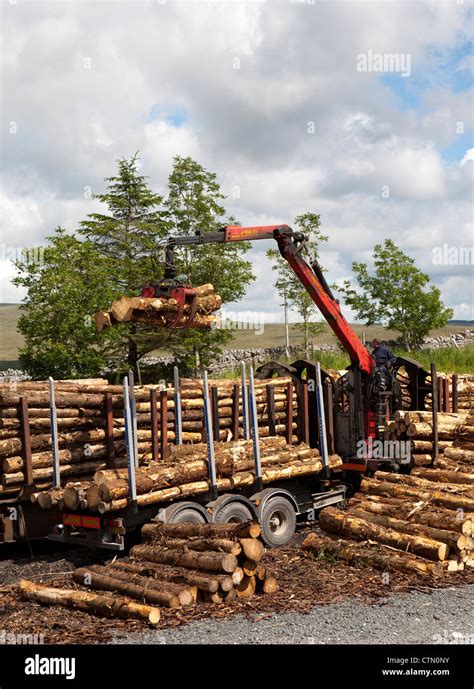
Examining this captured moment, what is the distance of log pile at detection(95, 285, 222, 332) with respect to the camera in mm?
11570

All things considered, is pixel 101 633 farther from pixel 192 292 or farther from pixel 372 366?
pixel 372 366

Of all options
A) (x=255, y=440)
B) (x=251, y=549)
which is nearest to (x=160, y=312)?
(x=255, y=440)

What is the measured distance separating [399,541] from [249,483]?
2.80 m

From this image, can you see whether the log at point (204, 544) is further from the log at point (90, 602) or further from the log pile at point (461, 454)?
the log pile at point (461, 454)

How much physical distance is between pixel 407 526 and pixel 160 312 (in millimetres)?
5365

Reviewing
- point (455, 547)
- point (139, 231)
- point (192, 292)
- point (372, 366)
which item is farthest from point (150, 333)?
point (455, 547)

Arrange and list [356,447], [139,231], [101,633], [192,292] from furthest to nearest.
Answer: [139,231] → [356,447] → [192,292] → [101,633]

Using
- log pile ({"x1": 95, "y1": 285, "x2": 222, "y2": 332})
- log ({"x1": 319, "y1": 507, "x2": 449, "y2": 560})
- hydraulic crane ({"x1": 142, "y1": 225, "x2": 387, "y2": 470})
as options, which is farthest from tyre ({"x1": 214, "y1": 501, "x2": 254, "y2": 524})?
hydraulic crane ({"x1": 142, "y1": 225, "x2": 387, "y2": 470})

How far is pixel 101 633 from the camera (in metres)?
8.59

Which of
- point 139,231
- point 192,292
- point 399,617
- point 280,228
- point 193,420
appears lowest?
point 399,617

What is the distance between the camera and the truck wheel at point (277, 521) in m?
12.8

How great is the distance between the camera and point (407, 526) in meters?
12.0

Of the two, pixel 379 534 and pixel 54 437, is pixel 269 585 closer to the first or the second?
pixel 379 534

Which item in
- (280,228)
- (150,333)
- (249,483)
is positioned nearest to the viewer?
(249,483)
